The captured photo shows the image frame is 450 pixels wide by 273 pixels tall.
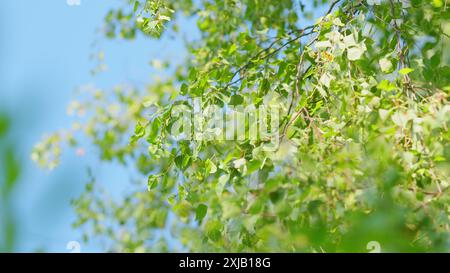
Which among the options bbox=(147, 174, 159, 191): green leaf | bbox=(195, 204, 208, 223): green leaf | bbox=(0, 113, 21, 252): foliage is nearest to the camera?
bbox=(0, 113, 21, 252): foliage

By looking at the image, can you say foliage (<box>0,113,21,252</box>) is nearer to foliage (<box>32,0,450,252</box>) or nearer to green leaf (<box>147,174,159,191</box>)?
foliage (<box>32,0,450,252</box>)

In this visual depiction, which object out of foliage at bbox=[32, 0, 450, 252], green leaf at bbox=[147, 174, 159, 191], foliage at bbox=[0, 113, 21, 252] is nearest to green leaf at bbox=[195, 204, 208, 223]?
foliage at bbox=[32, 0, 450, 252]

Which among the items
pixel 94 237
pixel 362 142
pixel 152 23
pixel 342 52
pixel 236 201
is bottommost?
pixel 236 201

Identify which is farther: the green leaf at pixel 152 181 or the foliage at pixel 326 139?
the green leaf at pixel 152 181

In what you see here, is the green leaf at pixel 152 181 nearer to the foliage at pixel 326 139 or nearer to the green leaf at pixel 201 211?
the foliage at pixel 326 139

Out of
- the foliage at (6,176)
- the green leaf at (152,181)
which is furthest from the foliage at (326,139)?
the foliage at (6,176)

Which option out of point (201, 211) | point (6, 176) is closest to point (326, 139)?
point (201, 211)

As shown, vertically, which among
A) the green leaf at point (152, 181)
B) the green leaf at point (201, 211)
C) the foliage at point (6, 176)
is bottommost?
the foliage at point (6, 176)

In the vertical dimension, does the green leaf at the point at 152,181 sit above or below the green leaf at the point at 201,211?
above

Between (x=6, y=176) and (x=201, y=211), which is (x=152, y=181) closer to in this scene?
(x=201, y=211)

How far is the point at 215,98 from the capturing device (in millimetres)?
2037

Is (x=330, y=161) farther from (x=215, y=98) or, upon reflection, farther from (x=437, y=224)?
(x=215, y=98)
